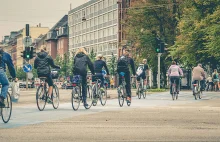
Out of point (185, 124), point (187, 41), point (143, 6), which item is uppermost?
point (143, 6)

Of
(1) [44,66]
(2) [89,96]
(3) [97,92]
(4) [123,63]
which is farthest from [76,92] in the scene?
(4) [123,63]

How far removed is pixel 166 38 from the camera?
64125 millimetres

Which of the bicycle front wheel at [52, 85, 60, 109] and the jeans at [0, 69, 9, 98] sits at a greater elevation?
the jeans at [0, 69, 9, 98]

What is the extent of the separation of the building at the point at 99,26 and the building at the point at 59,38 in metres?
4.82

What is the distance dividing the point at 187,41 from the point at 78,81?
34.7 m

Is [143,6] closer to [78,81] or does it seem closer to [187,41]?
[187,41]

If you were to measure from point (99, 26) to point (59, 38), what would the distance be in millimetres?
33794

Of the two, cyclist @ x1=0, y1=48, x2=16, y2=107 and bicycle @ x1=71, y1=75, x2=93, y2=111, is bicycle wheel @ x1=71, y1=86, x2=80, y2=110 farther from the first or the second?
cyclist @ x1=0, y1=48, x2=16, y2=107

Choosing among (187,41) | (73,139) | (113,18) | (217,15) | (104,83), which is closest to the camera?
(73,139)

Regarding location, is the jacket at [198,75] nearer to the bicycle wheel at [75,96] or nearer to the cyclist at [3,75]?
the bicycle wheel at [75,96]

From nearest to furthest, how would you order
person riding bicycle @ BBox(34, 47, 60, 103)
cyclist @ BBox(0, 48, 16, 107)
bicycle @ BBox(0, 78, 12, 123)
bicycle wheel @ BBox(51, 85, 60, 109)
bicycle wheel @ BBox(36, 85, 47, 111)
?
1. cyclist @ BBox(0, 48, 16, 107)
2. bicycle @ BBox(0, 78, 12, 123)
3. bicycle wheel @ BBox(36, 85, 47, 111)
4. person riding bicycle @ BBox(34, 47, 60, 103)
5. bicycle wheel @ BBox(51, 85, 60, 109)

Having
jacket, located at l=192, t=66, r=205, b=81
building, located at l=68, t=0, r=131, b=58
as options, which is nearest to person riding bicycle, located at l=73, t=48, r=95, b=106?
jacket, located at l=192, t=66, r=205, b=81

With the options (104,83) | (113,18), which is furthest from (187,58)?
(113,18)

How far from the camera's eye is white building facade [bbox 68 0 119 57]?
4515 inches
